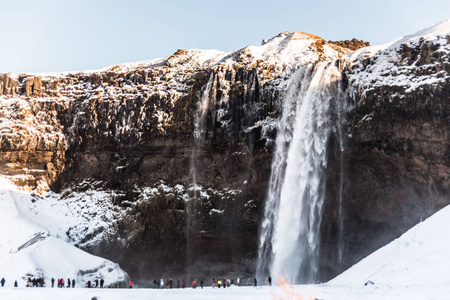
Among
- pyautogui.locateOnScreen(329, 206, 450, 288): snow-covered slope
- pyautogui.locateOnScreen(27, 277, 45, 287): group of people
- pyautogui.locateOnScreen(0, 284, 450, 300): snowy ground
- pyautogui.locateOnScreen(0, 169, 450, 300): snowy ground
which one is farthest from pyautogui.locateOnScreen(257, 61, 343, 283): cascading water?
pyautogui.locateOnScreen(27, 277, 45, 287): group of people

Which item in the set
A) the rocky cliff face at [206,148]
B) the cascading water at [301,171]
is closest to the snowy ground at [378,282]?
the rocky cliff face at [206,148]

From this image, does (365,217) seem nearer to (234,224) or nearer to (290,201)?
(290,201)

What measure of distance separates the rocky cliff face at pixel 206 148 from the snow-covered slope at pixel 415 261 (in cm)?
1646

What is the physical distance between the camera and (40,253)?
36.5 m

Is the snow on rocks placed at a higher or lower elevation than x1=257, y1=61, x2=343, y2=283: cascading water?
higher

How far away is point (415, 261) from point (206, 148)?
26.6 meters

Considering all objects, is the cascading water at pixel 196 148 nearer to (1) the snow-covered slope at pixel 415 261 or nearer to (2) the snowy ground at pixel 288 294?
(2) the snowy ground at pixel 288 294

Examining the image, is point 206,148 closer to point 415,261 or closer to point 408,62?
point 408,62

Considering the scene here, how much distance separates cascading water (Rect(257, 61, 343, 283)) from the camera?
37.4m

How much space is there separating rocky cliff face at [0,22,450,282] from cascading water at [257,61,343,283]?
1252 mm

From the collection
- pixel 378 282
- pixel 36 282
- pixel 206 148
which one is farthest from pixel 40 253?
pixel 378 282

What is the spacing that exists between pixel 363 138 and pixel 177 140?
16627 millimetres

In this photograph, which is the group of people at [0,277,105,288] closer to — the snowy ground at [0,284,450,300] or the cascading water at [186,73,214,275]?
the snowy ground at [0,284,450,300]

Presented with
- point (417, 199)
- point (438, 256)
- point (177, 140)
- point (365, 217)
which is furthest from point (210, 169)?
point (438, 256)
